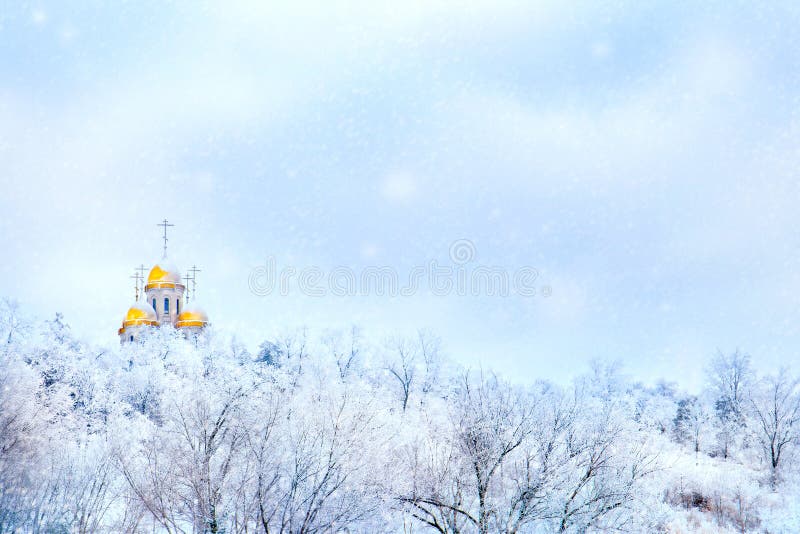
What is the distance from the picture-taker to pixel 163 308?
3556 inches

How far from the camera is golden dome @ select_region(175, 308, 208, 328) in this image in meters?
87.4

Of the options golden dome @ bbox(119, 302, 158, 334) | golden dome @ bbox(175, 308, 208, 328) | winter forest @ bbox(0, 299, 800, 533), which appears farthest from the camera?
golden dome @ bbox(175, 308, 208, 328)

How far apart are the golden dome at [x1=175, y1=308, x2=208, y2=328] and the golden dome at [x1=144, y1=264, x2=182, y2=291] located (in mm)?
5279

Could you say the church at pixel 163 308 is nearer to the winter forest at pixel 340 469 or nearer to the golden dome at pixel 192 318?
the golden dome at pixel 192 318

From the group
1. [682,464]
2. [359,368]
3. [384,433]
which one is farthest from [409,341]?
[384,433]

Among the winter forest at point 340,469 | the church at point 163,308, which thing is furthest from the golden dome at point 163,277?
the winter forest at point 340,469

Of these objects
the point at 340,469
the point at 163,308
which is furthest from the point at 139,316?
the point at 340,469

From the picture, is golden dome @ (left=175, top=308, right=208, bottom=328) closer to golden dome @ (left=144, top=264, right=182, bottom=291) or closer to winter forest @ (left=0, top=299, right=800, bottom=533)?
golden dome @ (left=144, top=264, right=182, bottom=291)

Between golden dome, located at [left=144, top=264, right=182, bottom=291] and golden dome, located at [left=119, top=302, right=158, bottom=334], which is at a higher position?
golden dome, located at [left=144, top=264, right=182, bottom=291]

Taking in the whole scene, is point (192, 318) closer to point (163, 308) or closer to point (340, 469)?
point (163, 308)

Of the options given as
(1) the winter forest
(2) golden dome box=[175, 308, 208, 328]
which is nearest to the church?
(2) golden dome box=[175, 308, 208, 328]

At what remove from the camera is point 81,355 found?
6438cm

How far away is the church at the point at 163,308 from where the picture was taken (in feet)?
283

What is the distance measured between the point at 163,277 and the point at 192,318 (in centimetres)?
766
